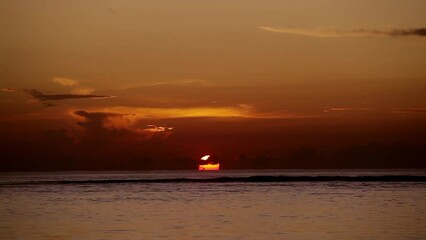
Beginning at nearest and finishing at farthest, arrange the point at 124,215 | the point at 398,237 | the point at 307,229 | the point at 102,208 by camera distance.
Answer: the point at 398,237 < the point at 307,229 < the point at 124,215 < the point at 102,208

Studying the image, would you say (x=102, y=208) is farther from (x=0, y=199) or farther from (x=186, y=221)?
(x=0, y=199)

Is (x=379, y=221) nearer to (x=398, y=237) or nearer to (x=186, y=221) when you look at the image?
(x=398, y=237)

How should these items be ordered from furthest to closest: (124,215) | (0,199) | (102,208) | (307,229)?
(0,199), (102,208), (124,215), (307,229)

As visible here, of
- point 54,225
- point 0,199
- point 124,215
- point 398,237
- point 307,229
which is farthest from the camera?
point 0,199

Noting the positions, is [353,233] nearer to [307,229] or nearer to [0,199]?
[307,229]

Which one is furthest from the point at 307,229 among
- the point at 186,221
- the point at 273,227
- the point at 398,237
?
the point at 186,221

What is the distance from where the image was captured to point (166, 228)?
4184 cm

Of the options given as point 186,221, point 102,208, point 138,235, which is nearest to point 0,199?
point 102,208

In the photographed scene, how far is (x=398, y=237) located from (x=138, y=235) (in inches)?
496

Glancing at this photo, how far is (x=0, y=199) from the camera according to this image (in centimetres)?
7338

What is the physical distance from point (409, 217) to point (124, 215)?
17986 millimetres

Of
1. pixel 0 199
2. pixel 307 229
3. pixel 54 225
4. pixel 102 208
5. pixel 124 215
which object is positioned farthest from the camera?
pixel 0 199

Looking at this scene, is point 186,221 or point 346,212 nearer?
point 186,221

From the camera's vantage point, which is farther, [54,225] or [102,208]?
[102,208]
